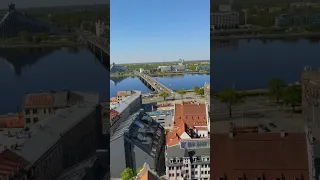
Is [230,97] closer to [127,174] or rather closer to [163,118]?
[163,118]

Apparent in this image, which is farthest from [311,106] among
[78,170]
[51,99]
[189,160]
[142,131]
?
[51,99]

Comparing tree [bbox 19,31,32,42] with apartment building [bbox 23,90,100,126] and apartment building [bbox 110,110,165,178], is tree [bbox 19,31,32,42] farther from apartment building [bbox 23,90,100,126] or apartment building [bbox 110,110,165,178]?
apartment building [bbox 110,110,165,178]

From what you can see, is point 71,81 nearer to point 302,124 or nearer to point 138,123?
point 138,123

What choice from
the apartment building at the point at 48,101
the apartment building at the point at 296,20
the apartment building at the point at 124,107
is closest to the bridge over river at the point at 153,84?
the apartment building at the point at 124,107

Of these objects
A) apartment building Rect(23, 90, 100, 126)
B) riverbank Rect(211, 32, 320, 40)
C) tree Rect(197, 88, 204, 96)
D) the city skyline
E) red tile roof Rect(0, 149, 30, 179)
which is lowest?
red tile roof Rect(0, 149, 30, 179)

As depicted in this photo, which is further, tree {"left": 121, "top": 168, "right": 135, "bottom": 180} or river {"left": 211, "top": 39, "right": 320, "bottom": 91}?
tree {"left": 121, "top": 168, "right": 135, "bottom": 180}

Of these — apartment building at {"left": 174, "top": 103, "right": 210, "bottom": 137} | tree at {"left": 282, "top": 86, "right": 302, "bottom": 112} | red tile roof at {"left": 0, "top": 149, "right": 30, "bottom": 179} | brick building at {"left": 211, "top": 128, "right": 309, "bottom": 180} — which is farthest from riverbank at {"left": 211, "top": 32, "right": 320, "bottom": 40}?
red tile roof at {"left": 0, "top": 149, "right": 30, "bottom": 179}

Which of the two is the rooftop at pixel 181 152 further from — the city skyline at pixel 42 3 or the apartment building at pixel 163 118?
the city skyline at pixel 42 3
